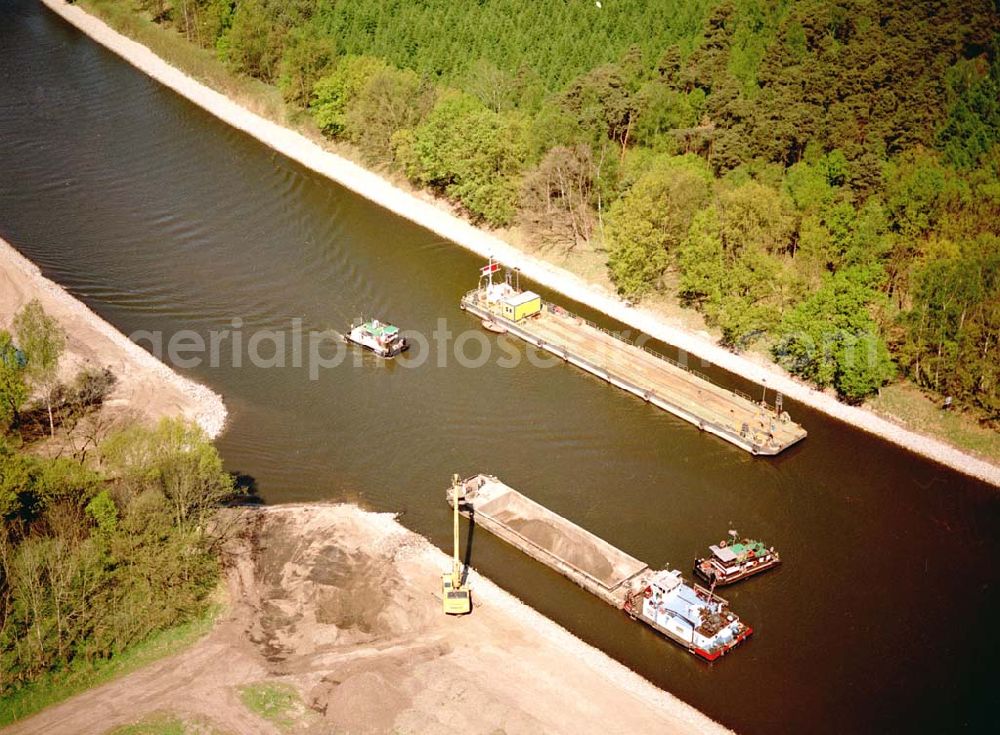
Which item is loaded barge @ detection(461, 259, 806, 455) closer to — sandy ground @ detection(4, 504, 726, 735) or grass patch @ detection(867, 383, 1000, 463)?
grass patch @ detection(867, 383, 1000, 463)

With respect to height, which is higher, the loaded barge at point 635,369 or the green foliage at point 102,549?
the loaded barge at point 635,369

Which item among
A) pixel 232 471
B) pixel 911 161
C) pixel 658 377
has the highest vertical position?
pixel 911 161

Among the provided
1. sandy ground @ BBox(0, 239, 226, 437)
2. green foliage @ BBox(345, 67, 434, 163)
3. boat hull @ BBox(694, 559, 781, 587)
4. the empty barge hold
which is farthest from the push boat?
green foliage @ BBox(345, 67, 434, 163)

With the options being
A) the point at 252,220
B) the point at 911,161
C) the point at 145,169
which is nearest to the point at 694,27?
the point at 911,161

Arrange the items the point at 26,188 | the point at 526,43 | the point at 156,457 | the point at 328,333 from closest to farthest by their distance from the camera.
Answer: the point at 156,457 → the point at 328,333 → the point at 26,188 → the point at 526,43

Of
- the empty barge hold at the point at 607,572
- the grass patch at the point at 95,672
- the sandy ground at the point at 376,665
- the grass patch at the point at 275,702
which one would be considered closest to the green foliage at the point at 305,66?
the empty barge hold at the point at 607,572

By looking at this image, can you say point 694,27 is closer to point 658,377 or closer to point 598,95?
point 598,95

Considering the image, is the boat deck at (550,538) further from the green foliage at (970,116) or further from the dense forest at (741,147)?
the green foliage at (970,116)
